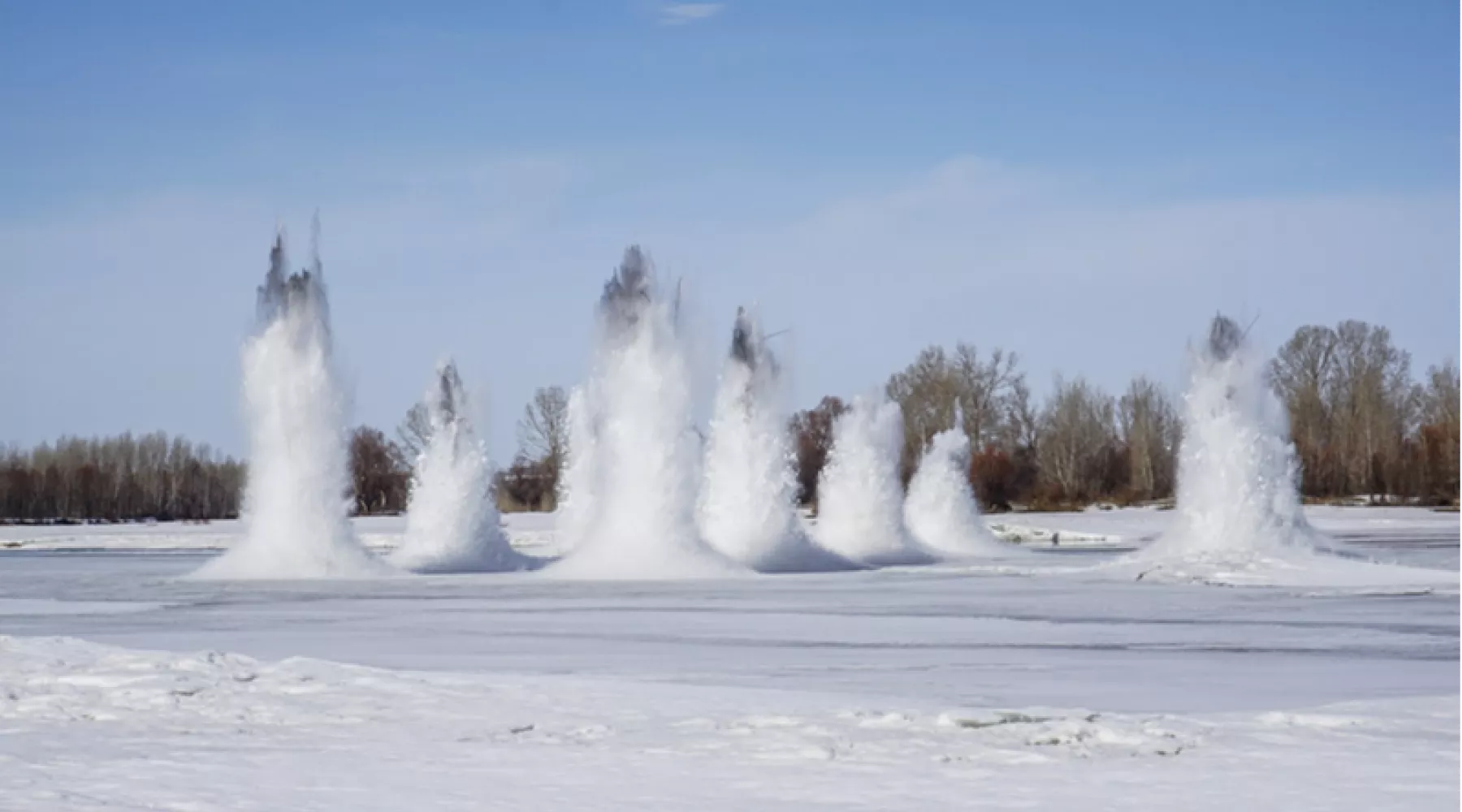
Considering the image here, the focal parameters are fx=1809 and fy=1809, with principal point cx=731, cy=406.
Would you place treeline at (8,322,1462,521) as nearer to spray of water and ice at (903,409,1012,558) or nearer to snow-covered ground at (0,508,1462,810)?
spray of water and ice at (903,409,1012,558)

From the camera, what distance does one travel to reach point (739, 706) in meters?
12.8

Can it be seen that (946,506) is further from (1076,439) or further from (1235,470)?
(1076,439)

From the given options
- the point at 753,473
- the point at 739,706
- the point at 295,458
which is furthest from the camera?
the point at 753,473

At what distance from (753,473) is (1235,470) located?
37.4 feet

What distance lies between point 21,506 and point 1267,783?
99452 mm

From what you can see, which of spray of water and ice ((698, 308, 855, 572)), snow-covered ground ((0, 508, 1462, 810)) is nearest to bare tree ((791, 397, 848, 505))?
spray of water and ice ((698, 308, 855, 572))

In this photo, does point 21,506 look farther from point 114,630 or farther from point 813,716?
point 813,716

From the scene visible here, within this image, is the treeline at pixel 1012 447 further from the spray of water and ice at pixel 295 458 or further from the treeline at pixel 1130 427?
the spray of water and ice at pixel 295 458

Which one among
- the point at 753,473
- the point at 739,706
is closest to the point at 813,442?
the point at 753,473

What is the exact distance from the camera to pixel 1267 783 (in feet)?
31.1

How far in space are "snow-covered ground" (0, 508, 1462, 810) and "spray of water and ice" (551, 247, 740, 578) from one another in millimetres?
10570

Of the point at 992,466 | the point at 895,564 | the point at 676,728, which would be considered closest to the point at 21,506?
the point at 992,466

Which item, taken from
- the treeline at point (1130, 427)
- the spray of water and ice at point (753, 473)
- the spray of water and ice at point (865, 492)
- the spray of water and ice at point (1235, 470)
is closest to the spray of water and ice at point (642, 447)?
the spray of water and ice at point (753, 473)

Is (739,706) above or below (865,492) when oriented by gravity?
below
